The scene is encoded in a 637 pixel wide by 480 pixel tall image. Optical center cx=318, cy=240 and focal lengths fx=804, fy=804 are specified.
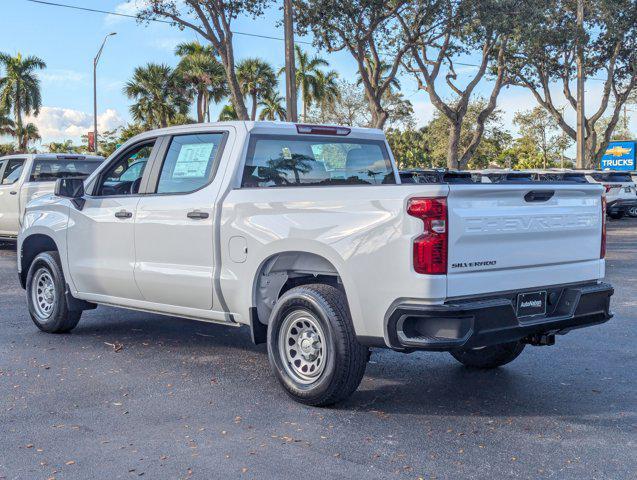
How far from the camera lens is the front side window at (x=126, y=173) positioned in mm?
7092

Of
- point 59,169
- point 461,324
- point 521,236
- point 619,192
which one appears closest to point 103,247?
point 461,324

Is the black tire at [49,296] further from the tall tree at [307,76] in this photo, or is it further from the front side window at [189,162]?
the tall tree at [307,76]

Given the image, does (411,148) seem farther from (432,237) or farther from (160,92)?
(432,237)

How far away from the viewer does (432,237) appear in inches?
185

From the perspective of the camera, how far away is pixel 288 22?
1970 cm

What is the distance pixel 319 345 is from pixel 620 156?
4449cm

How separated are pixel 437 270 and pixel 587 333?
3933mm

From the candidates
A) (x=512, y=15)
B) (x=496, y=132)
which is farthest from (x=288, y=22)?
(x=496, y=132)

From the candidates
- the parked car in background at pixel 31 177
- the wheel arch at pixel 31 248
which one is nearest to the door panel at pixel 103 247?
the wheel arch at pixel 31 248

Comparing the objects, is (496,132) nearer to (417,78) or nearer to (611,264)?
(417,78)

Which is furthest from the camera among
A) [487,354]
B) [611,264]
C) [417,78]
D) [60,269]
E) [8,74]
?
[8,74]

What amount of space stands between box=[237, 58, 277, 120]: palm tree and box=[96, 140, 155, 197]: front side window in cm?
4225

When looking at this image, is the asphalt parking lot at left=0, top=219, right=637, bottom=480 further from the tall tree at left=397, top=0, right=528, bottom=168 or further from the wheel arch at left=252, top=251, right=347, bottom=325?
the tall tree at left=397, top=0, right=528, bottom=168

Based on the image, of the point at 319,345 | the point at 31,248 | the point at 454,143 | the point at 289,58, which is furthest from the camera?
the point at 454,143
